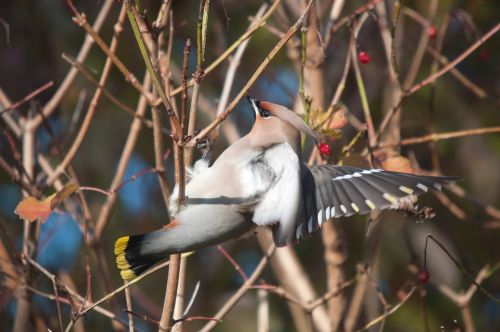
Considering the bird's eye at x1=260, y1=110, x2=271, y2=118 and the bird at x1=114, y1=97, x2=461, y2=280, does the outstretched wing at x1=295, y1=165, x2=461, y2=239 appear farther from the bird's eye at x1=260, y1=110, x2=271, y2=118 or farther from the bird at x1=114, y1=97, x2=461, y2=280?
the bird's eye at x1=260, y1=110, x2=271, y2=118

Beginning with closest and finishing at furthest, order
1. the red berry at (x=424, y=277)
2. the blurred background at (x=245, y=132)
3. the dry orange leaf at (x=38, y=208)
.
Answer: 1. the dry orange leaf at (x=38, y=208)
2. the red berry at (x=424, y=277)
3. the blurred background at (x=245, y=132)

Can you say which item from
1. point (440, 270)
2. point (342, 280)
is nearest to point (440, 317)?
point (440, 270)

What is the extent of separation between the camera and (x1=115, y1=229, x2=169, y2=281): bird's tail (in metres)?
2.42

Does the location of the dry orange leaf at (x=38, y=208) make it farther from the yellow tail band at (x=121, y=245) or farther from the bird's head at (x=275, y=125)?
the bird's head at (x=275, y=125)

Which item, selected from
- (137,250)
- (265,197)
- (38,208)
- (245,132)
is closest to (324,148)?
(265,197)

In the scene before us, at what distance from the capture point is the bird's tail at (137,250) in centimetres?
242

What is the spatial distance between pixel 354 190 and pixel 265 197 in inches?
10.7

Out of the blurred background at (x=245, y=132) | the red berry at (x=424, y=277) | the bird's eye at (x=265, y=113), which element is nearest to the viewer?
the red berry at (x=424, y=277)

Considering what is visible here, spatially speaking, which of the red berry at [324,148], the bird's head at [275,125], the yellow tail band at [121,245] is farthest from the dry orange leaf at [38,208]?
the red berry at [324,148]

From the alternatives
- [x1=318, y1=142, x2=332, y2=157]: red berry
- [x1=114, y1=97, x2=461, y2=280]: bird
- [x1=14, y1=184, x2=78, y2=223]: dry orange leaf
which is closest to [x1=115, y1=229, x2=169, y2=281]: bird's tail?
[x1=114, y1=97, x2=461, y2=280]: bird

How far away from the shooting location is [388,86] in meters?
4.34

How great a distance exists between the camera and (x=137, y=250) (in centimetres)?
243

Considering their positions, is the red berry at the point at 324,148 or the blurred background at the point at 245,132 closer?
the red berry at the point at 324,148

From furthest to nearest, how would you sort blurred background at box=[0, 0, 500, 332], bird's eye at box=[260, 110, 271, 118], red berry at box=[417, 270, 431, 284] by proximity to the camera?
blurred background at box=[0, 0, 500, 332], bird's eye at box=[260, 110, 271, 118], red berry at box=[417, 270, 431, 284]
